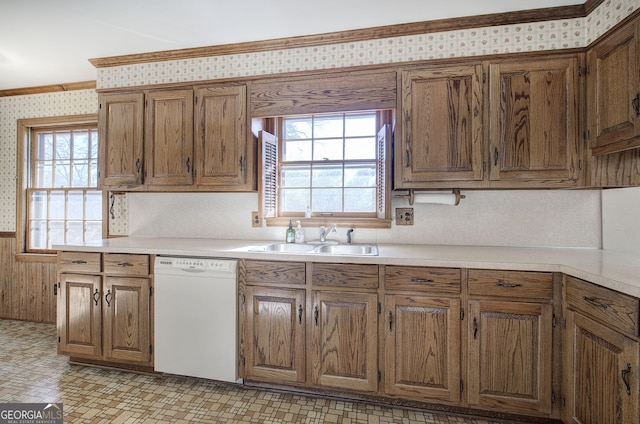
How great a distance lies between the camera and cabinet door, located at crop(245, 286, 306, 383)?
2.05m

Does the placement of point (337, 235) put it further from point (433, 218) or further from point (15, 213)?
point (15, 213)

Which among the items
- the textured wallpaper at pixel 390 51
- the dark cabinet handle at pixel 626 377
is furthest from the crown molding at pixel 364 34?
the dark cabinet handle at pixel 626 377

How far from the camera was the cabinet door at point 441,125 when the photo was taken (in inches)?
85.4

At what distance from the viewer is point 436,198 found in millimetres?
2396

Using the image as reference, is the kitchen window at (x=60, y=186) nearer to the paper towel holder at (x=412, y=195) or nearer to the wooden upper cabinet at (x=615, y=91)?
A: the paper towel holder at (x=412, y=195)

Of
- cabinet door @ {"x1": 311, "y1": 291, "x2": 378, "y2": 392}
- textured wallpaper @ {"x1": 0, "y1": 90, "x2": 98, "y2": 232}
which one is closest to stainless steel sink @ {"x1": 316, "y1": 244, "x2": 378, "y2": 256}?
cabinet door @ {"x1": 311, "y1": 291, "x2": 378, "y2": 392}

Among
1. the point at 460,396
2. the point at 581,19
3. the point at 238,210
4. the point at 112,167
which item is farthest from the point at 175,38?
the point at 460,396

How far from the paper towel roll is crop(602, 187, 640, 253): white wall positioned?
1.01m

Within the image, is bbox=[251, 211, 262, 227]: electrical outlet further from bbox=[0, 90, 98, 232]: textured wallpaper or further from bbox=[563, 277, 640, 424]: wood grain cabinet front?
bbox=[0, 90, 98, 232]: textured wallpaper

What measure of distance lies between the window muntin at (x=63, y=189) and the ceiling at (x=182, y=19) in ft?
3.16

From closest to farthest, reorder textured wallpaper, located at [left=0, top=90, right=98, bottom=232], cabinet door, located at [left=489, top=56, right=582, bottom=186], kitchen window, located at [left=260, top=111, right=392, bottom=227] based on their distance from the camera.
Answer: cabinet door, located at [left=489, top=56, right=582, bottom=186] < kitchen window, located at [left=260, top=111, right=392, bottom=227] < textured wallpaper, located at [left=0, top=90, right=98, bottom=232]

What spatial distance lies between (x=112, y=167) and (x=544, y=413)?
3.55 metres

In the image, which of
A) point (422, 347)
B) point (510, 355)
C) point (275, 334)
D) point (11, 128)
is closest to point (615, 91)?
point (510, 355)

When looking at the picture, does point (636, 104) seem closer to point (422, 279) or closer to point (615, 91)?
point (615, 91)
